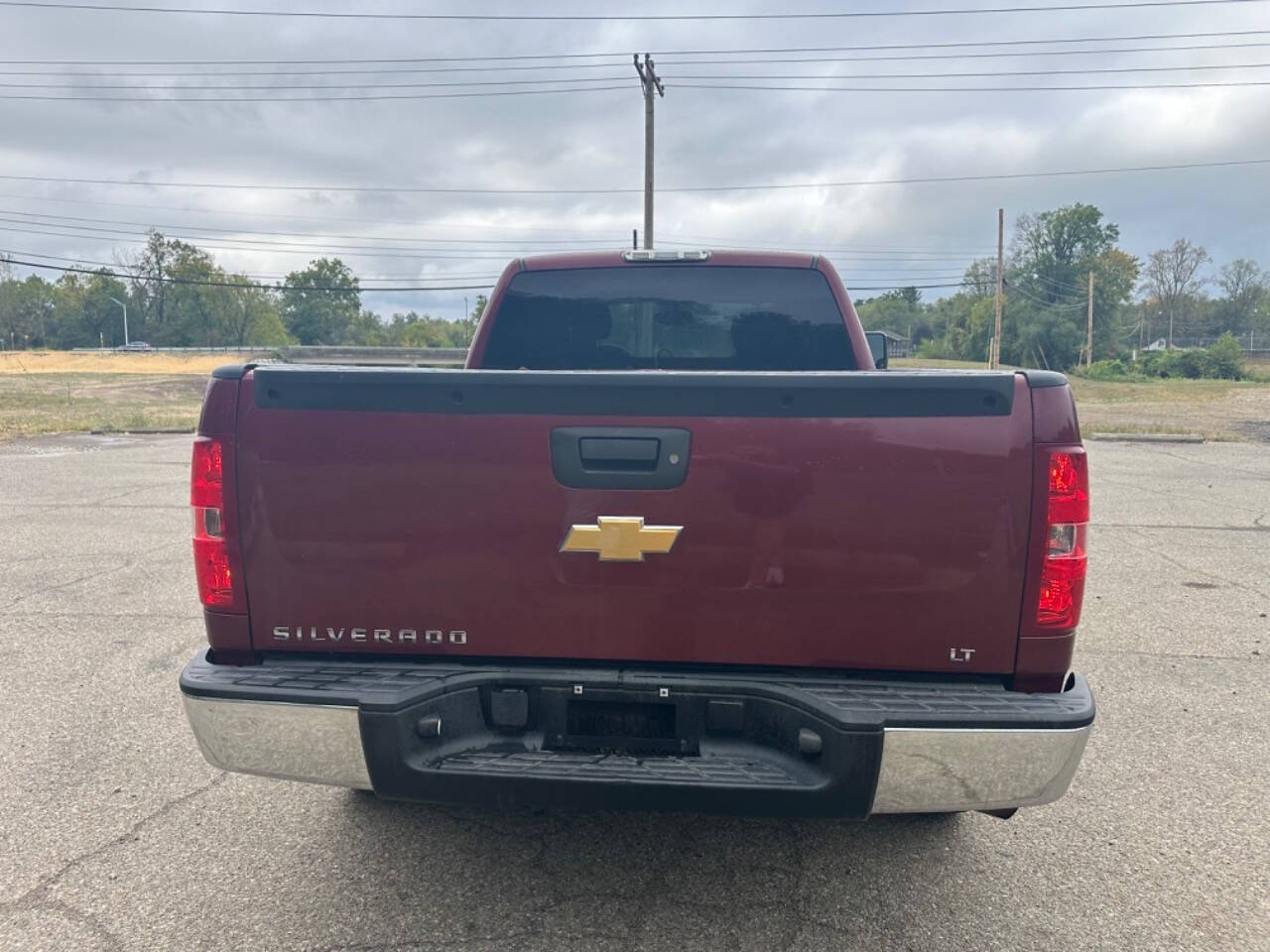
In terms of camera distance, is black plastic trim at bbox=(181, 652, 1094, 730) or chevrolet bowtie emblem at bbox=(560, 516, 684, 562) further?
chevrolet bowtie emblem at bbox=(560, 516, 684, 562)

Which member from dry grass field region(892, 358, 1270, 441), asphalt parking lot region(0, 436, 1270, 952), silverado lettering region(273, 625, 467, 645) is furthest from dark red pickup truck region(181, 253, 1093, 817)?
dry grass field region(892, 358, 1270, 441)

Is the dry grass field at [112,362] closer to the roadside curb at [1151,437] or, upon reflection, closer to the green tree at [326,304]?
the green tree at [326,304]

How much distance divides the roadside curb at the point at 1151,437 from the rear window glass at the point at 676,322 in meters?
19.1

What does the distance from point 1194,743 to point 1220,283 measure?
4472 inches

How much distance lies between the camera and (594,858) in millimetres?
3039

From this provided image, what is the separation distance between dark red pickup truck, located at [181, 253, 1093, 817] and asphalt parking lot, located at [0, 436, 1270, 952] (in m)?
0.58

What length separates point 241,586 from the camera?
8.21 feet

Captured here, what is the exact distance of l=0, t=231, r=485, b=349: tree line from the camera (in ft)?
290

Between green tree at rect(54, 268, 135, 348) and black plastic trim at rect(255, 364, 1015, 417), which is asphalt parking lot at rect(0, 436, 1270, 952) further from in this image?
green tree at rect(54, 268, 135, 348)

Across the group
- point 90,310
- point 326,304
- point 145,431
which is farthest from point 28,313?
point 145,431

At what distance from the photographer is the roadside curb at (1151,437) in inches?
800

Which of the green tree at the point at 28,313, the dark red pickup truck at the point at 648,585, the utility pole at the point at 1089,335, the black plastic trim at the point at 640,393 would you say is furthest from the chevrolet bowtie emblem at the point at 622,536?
the green tree at the point at 28,313

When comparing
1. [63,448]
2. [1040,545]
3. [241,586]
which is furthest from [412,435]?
[63,448]

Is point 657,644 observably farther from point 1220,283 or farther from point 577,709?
point 1220,283
